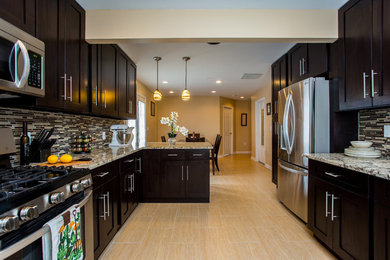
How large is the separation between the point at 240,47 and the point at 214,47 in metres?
0.42

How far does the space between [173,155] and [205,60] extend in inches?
77.5

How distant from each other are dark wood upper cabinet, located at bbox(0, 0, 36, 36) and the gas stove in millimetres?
952

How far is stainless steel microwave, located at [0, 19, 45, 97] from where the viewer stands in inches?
43.4

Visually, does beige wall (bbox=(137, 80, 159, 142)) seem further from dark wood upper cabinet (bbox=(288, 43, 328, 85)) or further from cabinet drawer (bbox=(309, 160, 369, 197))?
cabinet drawer (bbox=(309, 160, 369, 197))

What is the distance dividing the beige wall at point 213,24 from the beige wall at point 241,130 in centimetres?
705

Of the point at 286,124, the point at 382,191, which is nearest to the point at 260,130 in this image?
the point at 286,124

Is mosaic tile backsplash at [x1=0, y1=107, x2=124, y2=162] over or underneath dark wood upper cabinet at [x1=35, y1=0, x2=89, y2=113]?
underneath

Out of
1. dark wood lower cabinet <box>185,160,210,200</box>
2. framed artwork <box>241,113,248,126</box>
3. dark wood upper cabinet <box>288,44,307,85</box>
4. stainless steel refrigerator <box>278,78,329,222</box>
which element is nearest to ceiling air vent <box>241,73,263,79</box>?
dark wood upper cabinet <box>288,44,307,85</box>

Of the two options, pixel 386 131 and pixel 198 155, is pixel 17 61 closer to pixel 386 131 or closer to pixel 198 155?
pixel 198 155

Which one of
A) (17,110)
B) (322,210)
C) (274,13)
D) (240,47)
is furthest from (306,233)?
(17,110)

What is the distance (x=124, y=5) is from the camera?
2092mm

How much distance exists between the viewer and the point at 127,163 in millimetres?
2461

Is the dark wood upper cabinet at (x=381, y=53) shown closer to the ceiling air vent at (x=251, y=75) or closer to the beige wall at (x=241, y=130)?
the ceiling air vent at (x=251, y=75)

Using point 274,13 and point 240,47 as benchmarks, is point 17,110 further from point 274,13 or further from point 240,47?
point 240,47
